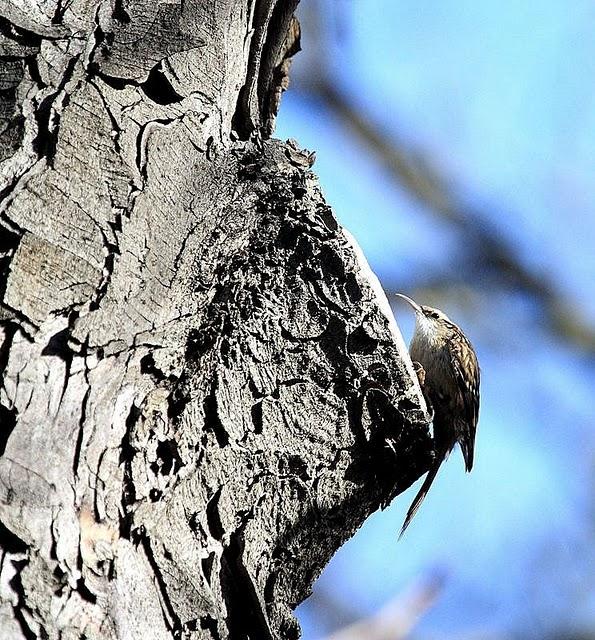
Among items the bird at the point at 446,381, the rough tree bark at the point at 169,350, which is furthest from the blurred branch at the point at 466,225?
Answer: the rough tree bark at the point at 169,350

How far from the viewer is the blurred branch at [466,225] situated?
17.2ft

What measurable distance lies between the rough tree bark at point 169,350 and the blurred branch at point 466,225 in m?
3.59

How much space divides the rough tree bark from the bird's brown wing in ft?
5.73

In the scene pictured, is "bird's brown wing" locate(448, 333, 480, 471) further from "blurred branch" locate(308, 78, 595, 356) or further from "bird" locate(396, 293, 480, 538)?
"blurred branch" locate(308, 78, 595, 356)

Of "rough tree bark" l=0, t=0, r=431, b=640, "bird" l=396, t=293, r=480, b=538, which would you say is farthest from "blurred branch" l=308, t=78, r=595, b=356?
"rough tree bark" l=0, t=0, r=431, b=640

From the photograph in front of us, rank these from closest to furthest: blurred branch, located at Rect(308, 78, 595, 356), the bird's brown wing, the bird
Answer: the bird → the bird's brown wing → blurred branch, located at Rect(308, 78, 595, 356)

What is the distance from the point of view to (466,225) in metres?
5.36

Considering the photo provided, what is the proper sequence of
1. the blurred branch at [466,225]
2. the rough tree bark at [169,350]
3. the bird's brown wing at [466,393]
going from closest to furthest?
the rough tree bark at [169,350], the bird's brown wing at [466,393], the blurred branch at [466,225]

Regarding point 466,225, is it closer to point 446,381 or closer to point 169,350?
point 446,381

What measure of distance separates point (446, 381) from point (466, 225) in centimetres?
191

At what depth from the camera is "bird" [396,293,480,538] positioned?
133 inches

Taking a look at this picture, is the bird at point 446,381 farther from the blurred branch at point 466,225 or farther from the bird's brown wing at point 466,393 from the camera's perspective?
the blurred branch at point 466,225

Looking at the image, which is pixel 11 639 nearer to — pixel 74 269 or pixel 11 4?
pixel 74 269

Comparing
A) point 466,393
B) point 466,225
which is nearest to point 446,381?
point 466,393
